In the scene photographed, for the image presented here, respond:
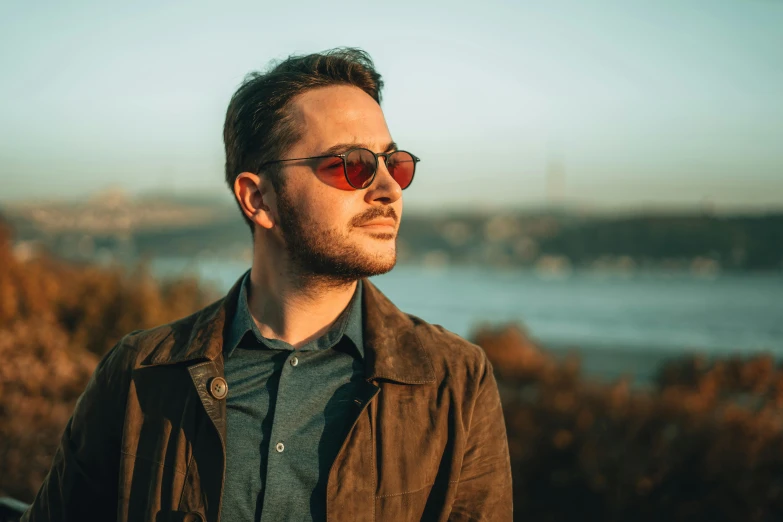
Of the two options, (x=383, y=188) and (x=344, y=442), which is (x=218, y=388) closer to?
(x=344, y=442)

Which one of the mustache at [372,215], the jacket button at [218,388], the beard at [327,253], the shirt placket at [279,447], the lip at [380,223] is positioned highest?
the mustache at [372,215]

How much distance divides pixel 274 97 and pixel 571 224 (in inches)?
2403

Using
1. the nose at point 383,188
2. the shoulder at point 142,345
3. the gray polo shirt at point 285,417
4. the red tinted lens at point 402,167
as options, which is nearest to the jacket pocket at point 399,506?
the gray polo shirt at point 285,417

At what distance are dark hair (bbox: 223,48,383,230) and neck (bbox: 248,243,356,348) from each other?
0.34m

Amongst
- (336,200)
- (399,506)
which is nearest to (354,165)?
(336,200)

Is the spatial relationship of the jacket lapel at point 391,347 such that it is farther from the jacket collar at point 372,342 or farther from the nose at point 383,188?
the nose at point 383,188

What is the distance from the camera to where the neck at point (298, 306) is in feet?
7.57

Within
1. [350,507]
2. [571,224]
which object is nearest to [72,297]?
[350,507]

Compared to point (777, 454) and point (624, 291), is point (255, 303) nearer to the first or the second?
point (777, 454)

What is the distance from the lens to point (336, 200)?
7.59 feet

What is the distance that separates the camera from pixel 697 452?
15.9 feet

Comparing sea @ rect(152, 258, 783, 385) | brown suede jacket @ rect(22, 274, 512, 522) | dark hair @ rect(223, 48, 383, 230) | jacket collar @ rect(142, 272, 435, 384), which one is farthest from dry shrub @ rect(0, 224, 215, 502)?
dark hair @ rect(223, 48, 383, 230)

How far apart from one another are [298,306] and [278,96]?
0.76m

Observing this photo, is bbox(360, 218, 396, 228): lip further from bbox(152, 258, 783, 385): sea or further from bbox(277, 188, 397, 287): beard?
bbox(152, 258, 783, 385): sea
